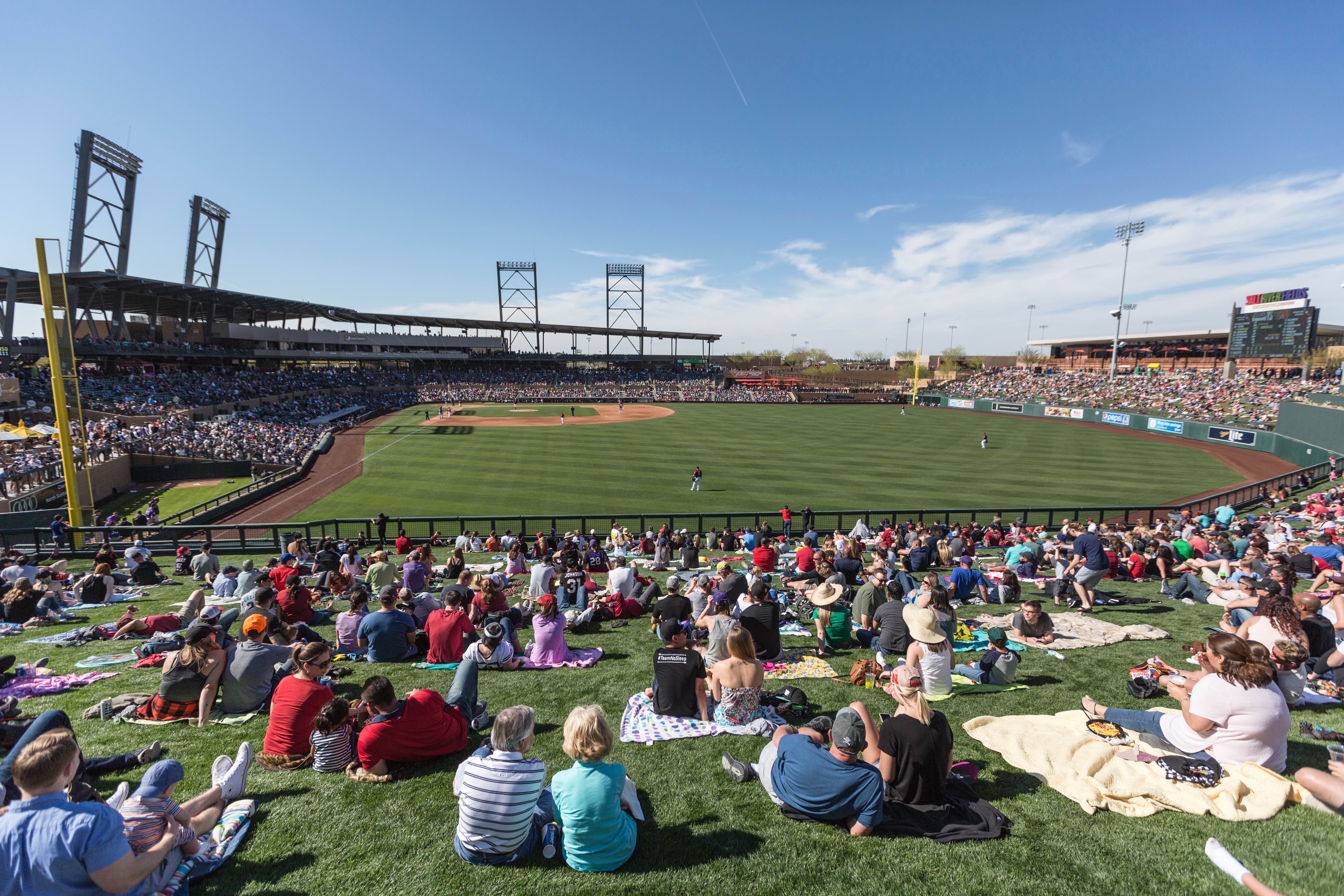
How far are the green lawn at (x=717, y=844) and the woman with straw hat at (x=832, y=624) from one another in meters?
2.63

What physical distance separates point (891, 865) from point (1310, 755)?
431 centimetres

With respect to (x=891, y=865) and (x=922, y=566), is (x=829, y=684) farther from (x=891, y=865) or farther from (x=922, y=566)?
(x=922, y=566)

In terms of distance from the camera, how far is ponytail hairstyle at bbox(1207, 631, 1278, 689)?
4672 mm

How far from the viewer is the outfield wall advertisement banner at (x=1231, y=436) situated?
138 feet

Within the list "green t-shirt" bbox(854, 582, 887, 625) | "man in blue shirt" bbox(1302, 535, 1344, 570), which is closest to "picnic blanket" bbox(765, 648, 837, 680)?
"green t-shirt" bbox(854, 582, 887, 625)

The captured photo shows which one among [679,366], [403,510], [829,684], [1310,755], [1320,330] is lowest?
[403,510]

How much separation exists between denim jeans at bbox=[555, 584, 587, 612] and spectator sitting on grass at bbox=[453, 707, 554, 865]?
20.7 feet

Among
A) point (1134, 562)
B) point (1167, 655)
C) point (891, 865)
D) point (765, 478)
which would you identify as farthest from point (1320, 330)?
point (891, 865)

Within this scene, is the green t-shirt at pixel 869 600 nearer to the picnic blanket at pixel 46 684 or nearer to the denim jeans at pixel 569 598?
the denim jeans at pixel 569 598

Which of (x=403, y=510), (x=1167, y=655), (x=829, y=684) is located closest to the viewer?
(x=829, y=684)

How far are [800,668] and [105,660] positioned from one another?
9.26m

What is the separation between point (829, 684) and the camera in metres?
7.21

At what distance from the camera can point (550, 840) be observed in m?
4.12

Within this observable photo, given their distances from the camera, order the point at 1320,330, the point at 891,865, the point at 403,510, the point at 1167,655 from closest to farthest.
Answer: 1. the point at 891,865
2. the point at 1167,655
3. the point at 403,510
4. the point at 1320,330
